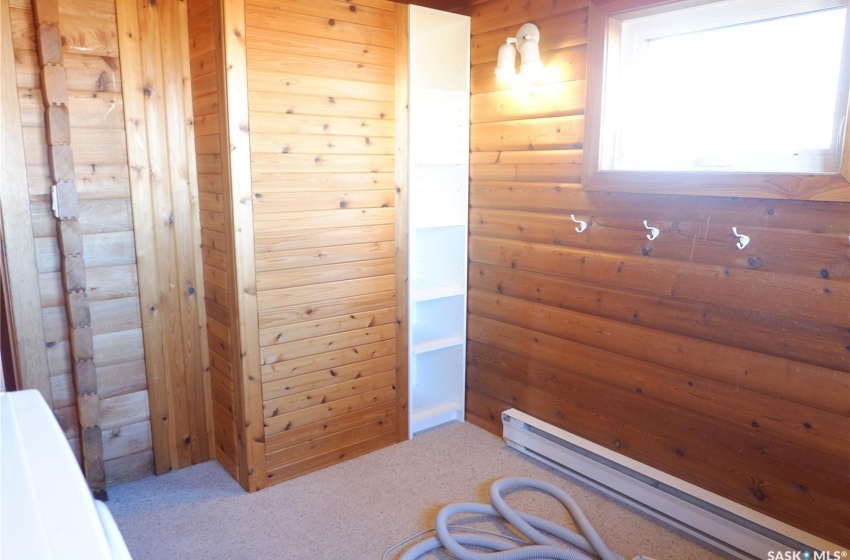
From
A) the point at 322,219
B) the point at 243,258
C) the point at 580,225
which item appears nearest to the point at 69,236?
the point at 243,258

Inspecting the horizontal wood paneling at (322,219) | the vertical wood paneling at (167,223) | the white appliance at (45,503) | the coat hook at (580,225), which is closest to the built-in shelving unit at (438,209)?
the horizontal wood paneling at (322,219)

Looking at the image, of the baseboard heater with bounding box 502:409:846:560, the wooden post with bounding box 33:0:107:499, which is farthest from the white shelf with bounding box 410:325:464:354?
the wooden post with bounding box 33:0:107:499

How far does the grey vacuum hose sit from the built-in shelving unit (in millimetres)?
769

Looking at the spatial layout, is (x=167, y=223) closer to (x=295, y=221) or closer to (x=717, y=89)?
(x=295, y=221)

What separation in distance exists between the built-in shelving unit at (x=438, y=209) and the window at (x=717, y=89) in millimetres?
736

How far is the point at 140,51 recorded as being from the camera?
2.35 m

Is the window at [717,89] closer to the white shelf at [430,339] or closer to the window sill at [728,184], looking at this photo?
the window sill at [728,184]

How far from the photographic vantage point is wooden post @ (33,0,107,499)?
2.11m

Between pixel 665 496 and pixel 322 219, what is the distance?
5.50ft

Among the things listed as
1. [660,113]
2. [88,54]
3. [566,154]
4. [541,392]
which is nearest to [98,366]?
[88,54]

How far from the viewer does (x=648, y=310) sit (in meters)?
2.24

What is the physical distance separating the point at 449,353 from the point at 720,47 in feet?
5.92

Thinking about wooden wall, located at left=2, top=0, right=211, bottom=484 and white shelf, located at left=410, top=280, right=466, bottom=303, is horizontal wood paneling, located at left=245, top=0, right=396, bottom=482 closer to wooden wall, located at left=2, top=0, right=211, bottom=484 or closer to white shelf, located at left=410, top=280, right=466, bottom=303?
white shelf, located at left=410, top=280, right=466, bottom=303

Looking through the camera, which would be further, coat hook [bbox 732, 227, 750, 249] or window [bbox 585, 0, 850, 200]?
coat hook [bbox 732, 227, 750, 249]
